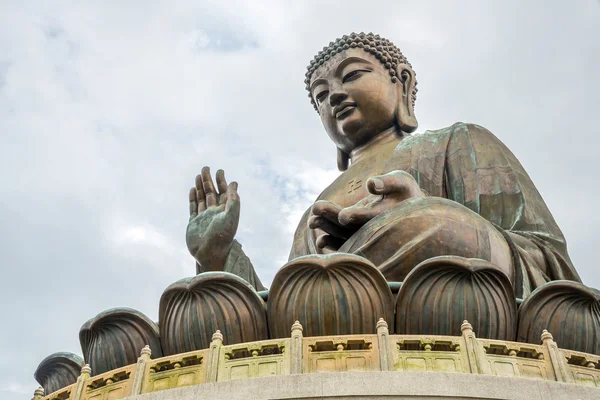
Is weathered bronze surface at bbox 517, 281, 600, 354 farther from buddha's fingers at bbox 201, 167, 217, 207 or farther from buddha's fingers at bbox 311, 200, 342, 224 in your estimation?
buddha's fingers at bbox 201, 167, 217, 207

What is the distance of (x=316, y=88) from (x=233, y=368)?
5.37 m

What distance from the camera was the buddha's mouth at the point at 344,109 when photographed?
10.5 metres

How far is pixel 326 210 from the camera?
7762mm

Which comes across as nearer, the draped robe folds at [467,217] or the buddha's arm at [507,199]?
the draped robe folds at [467,217]

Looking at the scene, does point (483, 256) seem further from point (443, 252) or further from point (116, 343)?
point (116, 343)

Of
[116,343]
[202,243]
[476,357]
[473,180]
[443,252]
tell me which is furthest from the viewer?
[473,180]

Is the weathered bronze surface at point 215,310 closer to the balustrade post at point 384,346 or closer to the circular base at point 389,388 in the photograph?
the circular base at point 389,388

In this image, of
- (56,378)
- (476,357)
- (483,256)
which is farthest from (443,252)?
(56,378)

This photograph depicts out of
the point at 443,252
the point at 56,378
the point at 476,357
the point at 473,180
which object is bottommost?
the point at 476,357

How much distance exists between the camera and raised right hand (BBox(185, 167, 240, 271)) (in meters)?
8.43

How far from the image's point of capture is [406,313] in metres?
6.45

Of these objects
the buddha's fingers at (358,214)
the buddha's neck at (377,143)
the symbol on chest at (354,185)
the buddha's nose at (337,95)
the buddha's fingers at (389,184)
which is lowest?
the buddha's fingers at (358,214)

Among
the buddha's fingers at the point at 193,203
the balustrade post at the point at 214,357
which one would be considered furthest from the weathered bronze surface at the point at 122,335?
the buddha's fingers at the point at 193,203

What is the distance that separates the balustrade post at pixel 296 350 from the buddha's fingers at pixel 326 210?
190 centimetres
